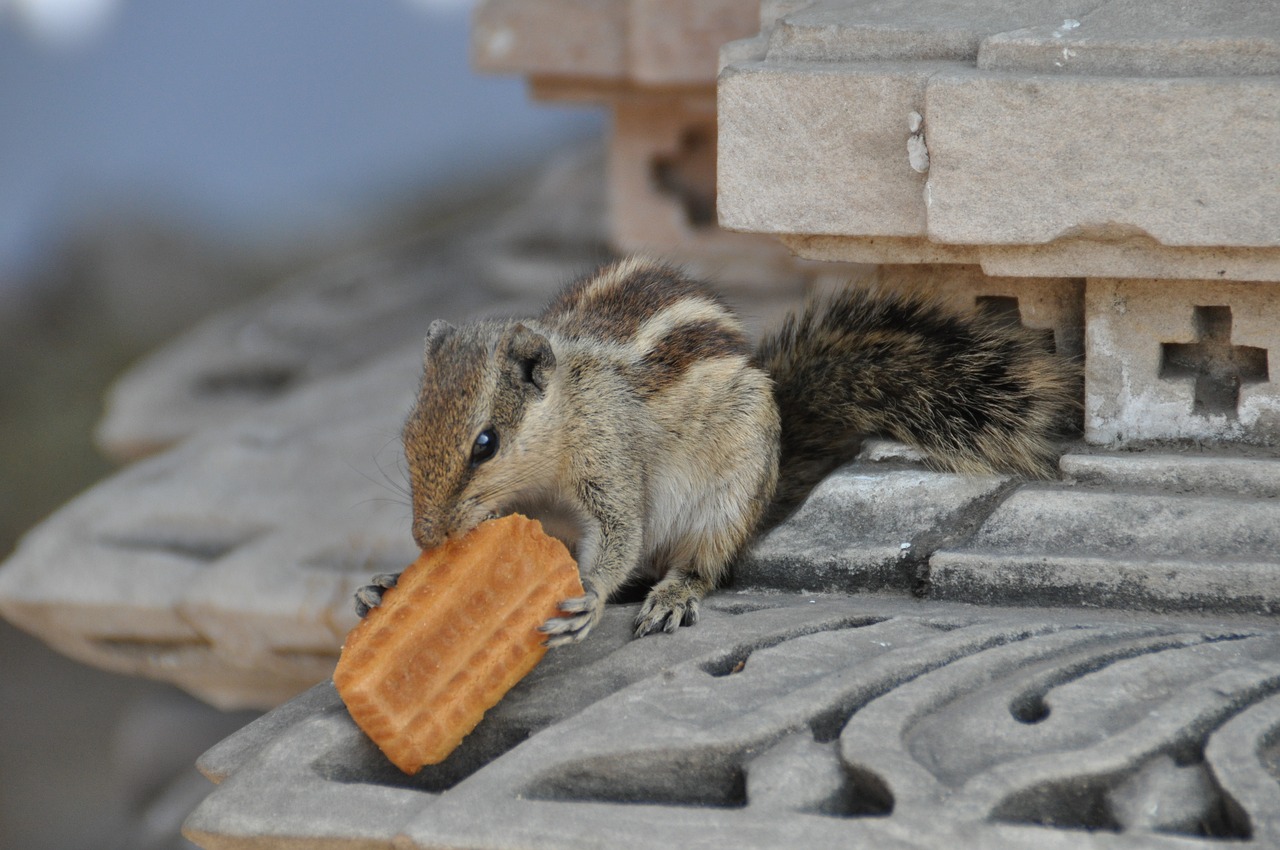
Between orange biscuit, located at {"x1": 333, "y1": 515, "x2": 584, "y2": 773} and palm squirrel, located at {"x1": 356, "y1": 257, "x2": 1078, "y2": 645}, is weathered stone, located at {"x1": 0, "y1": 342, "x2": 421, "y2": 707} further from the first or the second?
orange biscuit, located at {"x1": 333, "y1": 515, "x2": 584, "y2": 773}

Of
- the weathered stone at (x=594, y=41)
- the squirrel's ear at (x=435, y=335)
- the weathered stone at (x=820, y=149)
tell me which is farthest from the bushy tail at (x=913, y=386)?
the weathered stone at (x=594, y=41)

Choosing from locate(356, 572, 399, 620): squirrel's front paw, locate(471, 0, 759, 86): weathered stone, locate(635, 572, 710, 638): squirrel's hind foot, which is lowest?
locate(635, 572, 710, 638): squirrel's hind foot

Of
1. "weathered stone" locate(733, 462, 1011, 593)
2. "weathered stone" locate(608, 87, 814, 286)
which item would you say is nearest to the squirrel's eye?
"weathered stone" locate(733, 462, 1011, 593)

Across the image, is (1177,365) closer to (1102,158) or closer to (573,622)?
(1102,158)

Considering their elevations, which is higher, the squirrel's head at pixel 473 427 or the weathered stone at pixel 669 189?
the weathered stone at pixel 669 189

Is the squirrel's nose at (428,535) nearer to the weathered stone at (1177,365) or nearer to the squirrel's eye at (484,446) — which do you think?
the squirrel's eye at (484,446)

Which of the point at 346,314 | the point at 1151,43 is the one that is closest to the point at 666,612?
the point at 1151,43

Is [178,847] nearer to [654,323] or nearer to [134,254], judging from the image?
[654,323]
